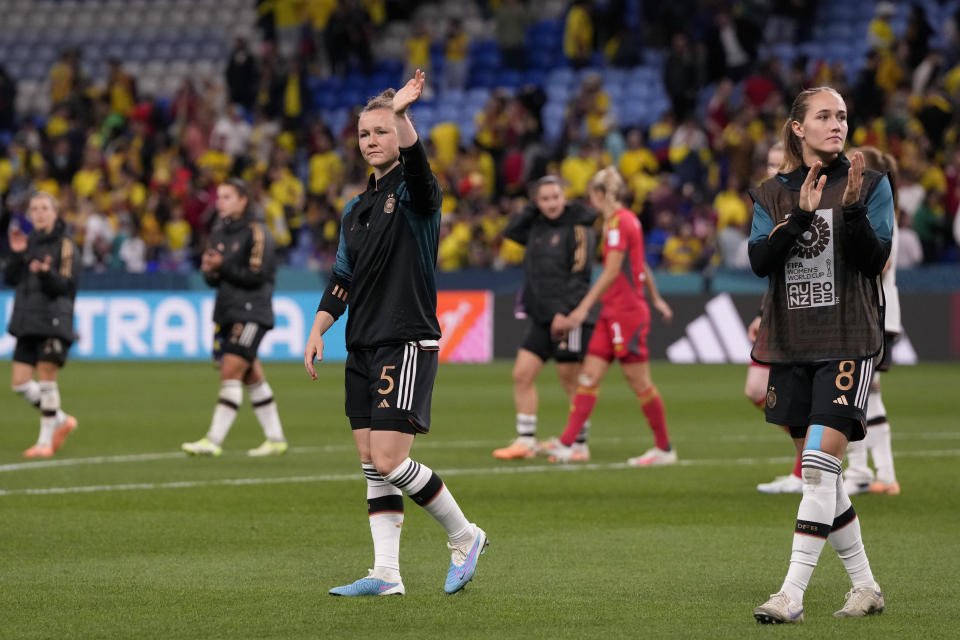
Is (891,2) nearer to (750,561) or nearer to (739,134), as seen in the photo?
(739,134)

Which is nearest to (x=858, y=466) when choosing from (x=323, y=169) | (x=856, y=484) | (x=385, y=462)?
(x=856, y=484)

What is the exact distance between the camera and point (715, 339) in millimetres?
23625

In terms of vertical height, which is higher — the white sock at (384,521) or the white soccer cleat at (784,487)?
the white sock at (384,521)

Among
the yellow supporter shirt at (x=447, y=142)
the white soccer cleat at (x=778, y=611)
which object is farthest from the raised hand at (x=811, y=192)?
the yellow supporter shirt at (x=447, y=142)

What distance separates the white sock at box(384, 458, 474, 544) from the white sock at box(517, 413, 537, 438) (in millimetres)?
5904

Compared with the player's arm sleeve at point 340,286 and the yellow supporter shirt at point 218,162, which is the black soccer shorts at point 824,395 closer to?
the player's arm sleeve at point 340,286

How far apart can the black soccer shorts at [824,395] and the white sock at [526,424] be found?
646cm

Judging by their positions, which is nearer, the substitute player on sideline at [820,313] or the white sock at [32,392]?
the substitute player on sideline at [820,313]

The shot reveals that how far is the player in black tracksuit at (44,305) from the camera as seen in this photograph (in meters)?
13.0

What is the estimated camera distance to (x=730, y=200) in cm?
2491

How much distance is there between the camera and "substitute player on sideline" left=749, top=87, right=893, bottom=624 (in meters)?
6.26

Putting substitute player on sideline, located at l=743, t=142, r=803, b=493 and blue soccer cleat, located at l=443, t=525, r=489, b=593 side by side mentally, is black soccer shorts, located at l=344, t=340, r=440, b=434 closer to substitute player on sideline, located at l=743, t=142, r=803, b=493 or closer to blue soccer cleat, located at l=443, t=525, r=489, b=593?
blue soccer cleat, located at l=443, t=525, r=489, b=593

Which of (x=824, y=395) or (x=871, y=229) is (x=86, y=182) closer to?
(x=824, y=395)

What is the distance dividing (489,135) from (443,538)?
2076 cm
